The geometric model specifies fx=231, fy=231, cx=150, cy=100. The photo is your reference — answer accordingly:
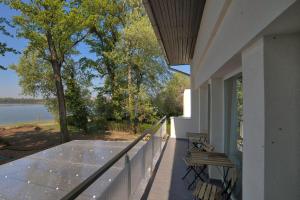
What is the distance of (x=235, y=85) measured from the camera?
365 cm

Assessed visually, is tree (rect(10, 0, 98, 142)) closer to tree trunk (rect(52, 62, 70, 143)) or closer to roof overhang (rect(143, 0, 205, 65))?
tree trunk (rect(52, 62, 70, 143))

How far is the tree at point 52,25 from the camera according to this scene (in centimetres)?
1106

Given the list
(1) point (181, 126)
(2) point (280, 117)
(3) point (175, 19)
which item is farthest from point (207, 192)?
(1) point (181, 126)

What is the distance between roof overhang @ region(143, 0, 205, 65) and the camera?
3943mm

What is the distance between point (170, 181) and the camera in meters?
4.38

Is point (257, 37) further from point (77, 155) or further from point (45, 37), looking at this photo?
point (45, 37)

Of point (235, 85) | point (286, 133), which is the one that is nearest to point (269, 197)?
point (286, 133)

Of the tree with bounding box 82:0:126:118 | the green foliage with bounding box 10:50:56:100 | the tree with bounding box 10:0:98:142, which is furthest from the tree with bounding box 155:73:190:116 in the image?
the green foliage with bounding box 10:50:56:100

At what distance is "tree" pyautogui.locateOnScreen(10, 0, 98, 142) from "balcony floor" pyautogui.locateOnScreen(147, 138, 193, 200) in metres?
7.82

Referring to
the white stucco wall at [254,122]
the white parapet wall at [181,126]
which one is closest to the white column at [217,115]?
the white stucco wall at [254,122]

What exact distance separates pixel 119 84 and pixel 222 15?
498 inches

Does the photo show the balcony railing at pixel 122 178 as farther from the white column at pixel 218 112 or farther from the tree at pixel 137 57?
the tree at pixel 137 57

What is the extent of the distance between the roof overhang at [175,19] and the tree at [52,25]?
7.00m

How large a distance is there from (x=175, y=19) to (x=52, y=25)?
352 inches
